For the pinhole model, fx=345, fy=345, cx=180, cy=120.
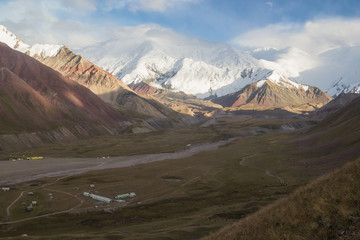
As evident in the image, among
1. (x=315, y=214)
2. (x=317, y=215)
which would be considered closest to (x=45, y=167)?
(x=315, y=214)

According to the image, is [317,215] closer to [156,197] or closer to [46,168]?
[156,197]

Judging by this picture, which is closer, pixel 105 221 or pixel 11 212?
pixel 105 221

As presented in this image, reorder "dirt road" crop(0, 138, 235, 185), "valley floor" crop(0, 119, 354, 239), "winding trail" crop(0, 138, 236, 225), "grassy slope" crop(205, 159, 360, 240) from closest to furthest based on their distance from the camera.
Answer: "grassy slope" crop(205, 159, 360, 240) < "valley floor" crop(0, 119, 354, 239) < "winding trail" crop(0, 138, 236, 225) < "dirt road" crop(0, 138, 235, 185)

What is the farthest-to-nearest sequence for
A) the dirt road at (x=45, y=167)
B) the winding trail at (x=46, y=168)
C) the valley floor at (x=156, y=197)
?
1. the dirt road at (x=45, y=167)
2. the winding trail at (x=46, y=168)
3. the valley floor at (x=156, y=197)

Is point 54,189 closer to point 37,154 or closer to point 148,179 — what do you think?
point 148,179

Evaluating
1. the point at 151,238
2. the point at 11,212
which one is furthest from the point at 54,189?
the point at 151,238

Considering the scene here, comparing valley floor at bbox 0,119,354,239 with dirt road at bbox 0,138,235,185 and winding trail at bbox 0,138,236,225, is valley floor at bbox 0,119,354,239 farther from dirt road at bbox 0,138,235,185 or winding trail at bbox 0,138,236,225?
dirt road at bbox 0,138,235,185

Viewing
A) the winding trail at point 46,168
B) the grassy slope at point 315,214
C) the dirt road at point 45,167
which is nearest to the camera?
the grassy slope at point 315,214

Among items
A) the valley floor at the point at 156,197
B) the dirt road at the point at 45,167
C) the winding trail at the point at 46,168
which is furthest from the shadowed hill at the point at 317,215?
the dirt road at the point at 45,167

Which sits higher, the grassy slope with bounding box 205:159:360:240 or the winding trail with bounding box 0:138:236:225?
the grassy slope with bounding box 205:159:360:240

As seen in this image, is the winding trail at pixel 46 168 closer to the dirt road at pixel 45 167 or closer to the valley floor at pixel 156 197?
the dirt road at pixel 45 167

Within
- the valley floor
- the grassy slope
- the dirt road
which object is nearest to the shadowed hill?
the grassy slope
